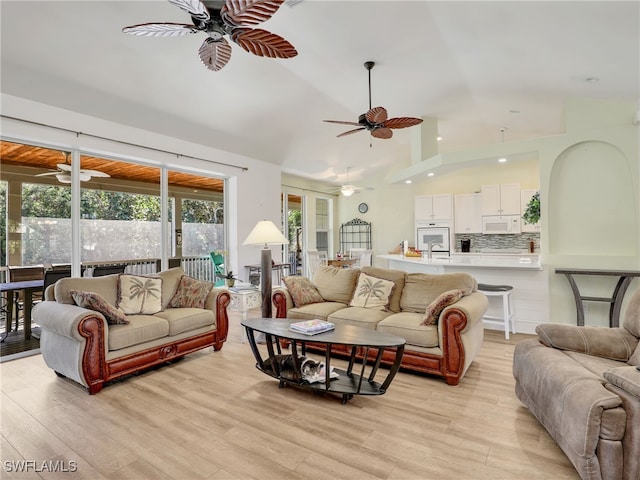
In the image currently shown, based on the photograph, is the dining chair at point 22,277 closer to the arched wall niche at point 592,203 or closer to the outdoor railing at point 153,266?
the outdoor railing at point 153,266

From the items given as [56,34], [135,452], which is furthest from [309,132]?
[135,452]

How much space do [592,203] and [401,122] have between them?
99.8 inches

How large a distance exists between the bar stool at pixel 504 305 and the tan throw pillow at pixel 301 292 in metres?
2.02

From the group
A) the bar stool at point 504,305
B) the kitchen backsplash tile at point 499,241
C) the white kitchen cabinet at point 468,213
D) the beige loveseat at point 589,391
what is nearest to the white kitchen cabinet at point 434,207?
the white kitchen cabinet at point 468,213

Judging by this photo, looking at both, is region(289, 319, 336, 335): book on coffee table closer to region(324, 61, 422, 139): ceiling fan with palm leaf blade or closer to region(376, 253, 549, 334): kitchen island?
region(324, 61, 422, 139): ceiling fan with palm leaf blade

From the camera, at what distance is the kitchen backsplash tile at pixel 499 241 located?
7.22m

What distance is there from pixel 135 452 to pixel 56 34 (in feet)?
11.6

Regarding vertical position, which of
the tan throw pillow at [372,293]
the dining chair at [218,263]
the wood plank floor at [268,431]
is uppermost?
the dining chair at [218,263]

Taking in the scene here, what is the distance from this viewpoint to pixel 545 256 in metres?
4.37

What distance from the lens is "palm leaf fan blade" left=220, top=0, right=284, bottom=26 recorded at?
2004 mm

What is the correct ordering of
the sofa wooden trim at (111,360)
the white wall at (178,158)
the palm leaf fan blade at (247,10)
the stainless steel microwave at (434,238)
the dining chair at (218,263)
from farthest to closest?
1. the stainless steel microwave at (434,238)
2. the dining chair at (218,263)
3. the white wall at (178,158)
4. the sofa wooden trim at (111,360)
5. the palm leaf fan blade at (247,10)

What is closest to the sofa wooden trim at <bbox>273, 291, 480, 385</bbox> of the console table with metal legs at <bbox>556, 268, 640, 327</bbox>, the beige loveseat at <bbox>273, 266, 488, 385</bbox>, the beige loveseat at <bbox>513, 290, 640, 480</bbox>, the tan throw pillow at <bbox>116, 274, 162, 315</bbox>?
the beige loveseat at <bbox>273, 266, 488, 385</bbox>

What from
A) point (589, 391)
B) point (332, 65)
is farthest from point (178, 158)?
point (589, 391)

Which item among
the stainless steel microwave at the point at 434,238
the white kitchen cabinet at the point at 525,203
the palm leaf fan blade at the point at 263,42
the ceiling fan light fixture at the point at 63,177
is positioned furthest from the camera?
the stainless steel microwave at the point at 434,238
